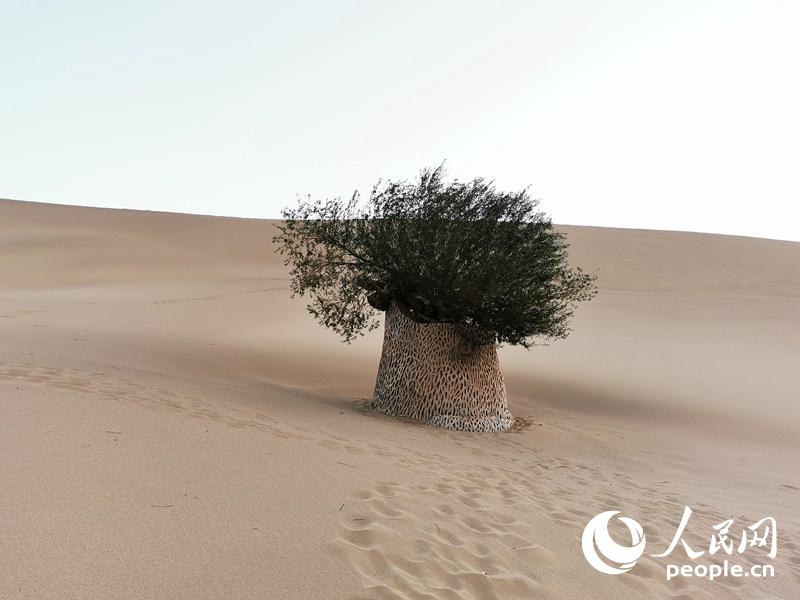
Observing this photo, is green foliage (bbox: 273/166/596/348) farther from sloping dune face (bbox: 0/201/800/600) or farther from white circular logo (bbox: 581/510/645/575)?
white circular logo (bbox: 581/510/645/575)

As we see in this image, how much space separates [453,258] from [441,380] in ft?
6.75

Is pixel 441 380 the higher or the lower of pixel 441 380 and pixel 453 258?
the lower

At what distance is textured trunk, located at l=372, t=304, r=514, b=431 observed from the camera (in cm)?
1046

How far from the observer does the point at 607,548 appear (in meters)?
4.97

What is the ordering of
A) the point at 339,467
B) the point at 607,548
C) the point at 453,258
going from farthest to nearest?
1. the point at 453,258
2. the point at 339,467
3. the point at 607,548

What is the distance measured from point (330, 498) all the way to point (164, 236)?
5179 centimetres

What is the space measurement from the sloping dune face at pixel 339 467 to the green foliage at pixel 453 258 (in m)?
1.98

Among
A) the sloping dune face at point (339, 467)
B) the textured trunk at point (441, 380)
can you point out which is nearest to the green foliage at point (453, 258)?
the textured trunk at point (441, 380)

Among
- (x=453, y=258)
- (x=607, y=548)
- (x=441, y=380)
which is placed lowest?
(x=607, y=548)

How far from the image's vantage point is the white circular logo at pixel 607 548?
15.2 ft

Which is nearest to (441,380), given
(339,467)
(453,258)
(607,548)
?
(453,258)

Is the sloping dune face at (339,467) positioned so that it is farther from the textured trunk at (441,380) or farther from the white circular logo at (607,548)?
the textured trunk at (441,380)

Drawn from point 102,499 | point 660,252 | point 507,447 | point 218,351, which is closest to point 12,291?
point 218,351

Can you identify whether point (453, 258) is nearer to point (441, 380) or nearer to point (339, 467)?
point (441, 380)
